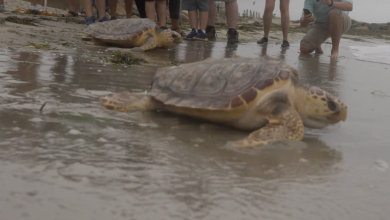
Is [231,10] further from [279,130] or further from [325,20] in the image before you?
[279,130]

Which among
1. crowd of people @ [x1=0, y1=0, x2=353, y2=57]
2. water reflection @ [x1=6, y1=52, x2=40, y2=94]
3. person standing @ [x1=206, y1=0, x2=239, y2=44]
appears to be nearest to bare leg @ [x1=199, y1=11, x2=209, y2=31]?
crowd of people @ [x1=0, y1=0, x2=353, y2=57]

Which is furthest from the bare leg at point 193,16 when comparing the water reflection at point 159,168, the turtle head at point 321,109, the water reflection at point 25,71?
the turtle head at point 321,109

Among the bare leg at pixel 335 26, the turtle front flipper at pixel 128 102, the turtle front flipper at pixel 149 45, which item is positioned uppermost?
the bare leg at pixel 335 26

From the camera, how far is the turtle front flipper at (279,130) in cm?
246

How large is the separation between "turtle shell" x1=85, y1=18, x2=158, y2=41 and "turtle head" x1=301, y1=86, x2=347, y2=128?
186 inches

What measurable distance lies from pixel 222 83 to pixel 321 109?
2.22 feet

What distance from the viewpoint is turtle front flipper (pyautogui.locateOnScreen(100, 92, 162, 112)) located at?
296cm

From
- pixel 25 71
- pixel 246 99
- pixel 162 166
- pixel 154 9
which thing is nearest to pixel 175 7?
pixel 154 9

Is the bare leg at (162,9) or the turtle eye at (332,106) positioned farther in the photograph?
the bare leg at (162,9)

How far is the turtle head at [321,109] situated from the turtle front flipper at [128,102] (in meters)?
0.99

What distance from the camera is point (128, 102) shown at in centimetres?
303

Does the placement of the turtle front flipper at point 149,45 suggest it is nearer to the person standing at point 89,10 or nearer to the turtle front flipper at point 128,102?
the person standing at point 89,10

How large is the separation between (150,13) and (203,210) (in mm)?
7412

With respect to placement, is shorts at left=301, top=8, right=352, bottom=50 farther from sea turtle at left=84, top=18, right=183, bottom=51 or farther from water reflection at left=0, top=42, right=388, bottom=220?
water reflection at left=0, top=42, right=388, bottom=220
